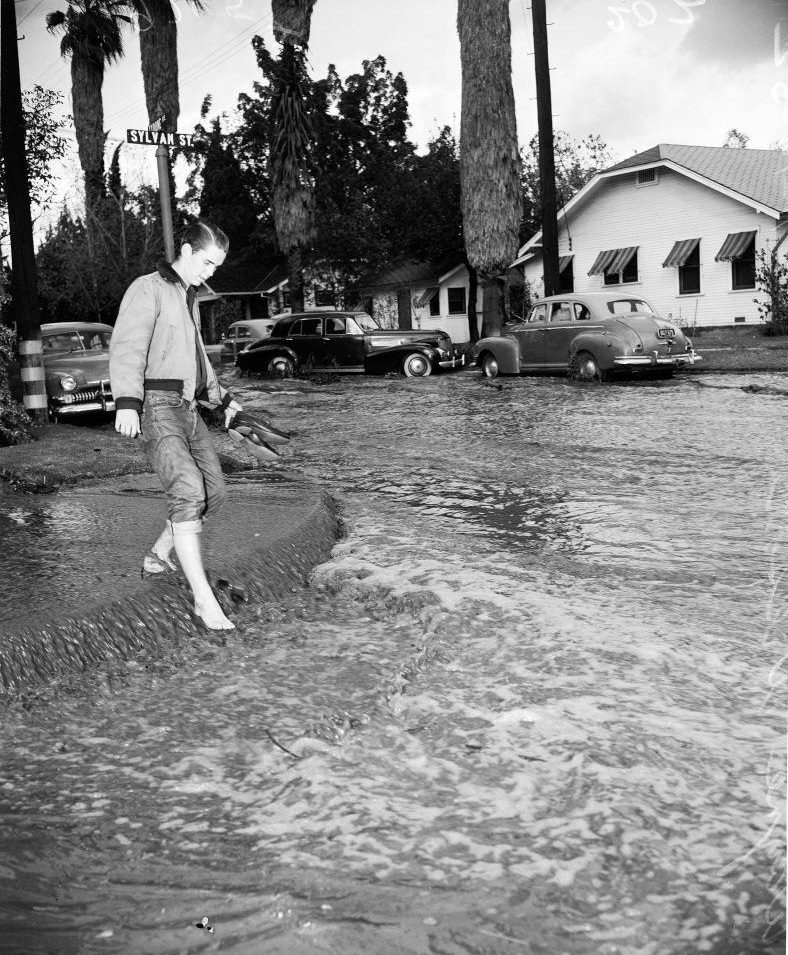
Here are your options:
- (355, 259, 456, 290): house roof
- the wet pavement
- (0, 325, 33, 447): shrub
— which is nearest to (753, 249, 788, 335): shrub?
(355, 259, 456, 290): house roof

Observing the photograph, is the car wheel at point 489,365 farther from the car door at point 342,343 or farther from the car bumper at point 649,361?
the car bumper at point 649,361

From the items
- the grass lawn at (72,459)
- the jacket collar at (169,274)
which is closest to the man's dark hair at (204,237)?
the jacket collar at (169,274)

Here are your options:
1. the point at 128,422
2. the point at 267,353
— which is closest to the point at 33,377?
the point at 128,422

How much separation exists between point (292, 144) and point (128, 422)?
29006 millimetres

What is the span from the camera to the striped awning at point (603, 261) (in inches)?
1372

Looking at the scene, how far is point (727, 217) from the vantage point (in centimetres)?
3150

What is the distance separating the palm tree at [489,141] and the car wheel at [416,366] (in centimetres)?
444

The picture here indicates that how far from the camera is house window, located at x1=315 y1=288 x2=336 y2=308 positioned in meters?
46.0

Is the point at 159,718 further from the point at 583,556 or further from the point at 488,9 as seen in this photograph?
the point at 488,9

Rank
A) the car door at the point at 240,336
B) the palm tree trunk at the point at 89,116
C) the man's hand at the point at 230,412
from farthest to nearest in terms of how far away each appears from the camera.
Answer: the car door at the point at 240,336, the palm tree trunk at the point at 89,116, the man's hand at the point at 230,412

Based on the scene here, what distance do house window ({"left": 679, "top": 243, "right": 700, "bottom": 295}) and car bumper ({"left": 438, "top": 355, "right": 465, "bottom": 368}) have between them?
493 inches

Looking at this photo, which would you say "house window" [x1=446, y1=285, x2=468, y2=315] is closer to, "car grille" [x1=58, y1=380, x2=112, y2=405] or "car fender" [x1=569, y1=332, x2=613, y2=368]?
"car fender" [x1=569, y1=332, x2=613, y2=368]

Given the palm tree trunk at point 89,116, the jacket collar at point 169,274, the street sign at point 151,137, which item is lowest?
the jacket collar at point 169,274

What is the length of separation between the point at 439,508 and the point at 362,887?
529 centimetres
